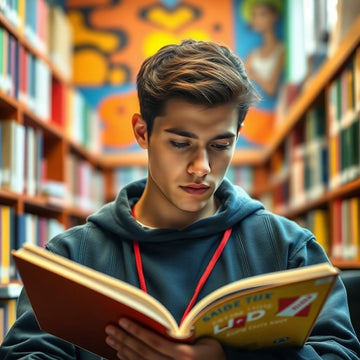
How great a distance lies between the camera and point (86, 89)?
5270 millimetres

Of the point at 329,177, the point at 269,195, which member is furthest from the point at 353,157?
the point at 269,195

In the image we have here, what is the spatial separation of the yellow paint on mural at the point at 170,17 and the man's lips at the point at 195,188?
4301 millimetres

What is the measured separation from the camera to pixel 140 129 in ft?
4.36

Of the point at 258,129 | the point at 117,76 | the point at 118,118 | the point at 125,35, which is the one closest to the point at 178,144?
the point at 258,129

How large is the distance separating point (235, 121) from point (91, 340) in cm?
50

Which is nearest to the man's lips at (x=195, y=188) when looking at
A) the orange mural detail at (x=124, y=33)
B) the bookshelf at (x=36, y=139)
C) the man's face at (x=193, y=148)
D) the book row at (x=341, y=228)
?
the man's face at (x=193, y=148)

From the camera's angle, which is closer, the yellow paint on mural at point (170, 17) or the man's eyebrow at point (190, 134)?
the man's eyebrow at point (190, 134)

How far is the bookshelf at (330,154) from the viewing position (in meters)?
2.38

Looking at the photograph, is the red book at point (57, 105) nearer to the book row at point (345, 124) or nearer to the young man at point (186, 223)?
the book row at point (345, 124)

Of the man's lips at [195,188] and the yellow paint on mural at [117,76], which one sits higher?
the yellow paint on mural at [117,76]

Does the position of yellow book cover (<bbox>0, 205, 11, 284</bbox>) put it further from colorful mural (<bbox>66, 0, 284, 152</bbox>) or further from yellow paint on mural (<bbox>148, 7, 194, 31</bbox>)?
yellow paint on mural (<bbox>148, 7, 194, 31</bbox>)

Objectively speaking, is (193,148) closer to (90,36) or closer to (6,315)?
(6,315)

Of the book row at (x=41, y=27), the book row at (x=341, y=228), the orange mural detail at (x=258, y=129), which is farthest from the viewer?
the orange mural detail at (x=258, y=129)

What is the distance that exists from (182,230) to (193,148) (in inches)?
7.0
